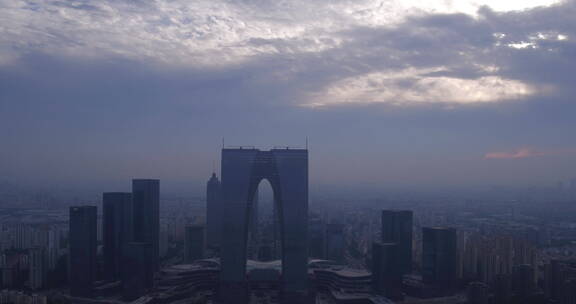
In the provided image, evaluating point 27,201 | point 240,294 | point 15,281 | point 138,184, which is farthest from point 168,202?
point 240,294

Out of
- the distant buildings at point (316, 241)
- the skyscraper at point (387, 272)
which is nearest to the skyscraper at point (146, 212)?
the distant buildings at point (316, 241)

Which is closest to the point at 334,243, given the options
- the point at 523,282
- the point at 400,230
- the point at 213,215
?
the point at 400,230

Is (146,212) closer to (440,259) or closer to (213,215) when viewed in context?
(213,215)

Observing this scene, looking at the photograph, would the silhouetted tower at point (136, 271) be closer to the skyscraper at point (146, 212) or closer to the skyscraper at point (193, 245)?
the skyscraper at point (146, 212)

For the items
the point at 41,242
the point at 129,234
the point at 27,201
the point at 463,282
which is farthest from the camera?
the point at 27,201

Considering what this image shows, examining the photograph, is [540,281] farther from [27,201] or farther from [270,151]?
[27,201]
